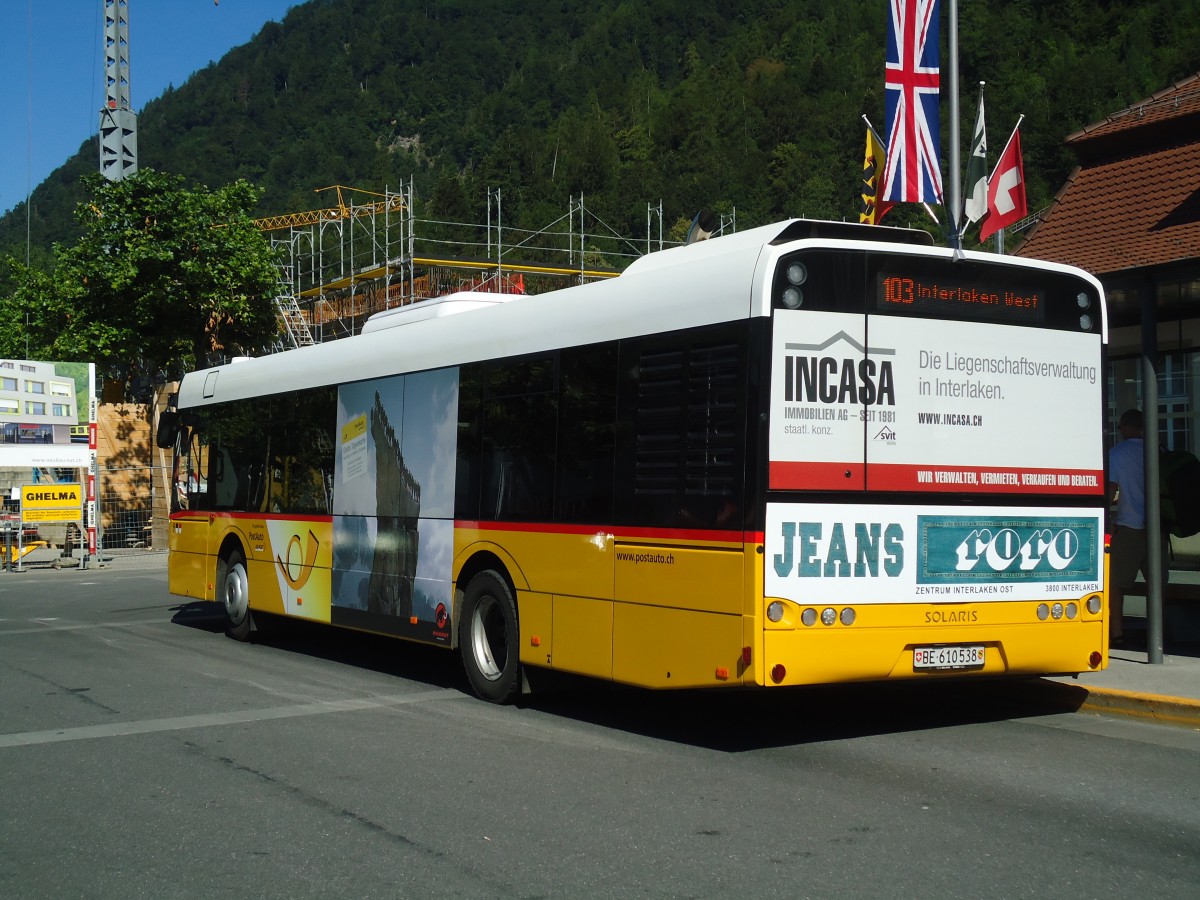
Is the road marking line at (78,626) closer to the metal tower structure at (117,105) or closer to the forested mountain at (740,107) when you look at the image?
the metal tower structure at (117,105)

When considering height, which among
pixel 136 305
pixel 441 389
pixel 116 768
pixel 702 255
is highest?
pixel 136 305

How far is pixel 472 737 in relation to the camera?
345 inches

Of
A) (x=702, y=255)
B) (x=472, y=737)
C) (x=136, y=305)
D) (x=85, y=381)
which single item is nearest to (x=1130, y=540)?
(x=702, y=255)

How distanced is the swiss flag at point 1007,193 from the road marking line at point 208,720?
9590 mm

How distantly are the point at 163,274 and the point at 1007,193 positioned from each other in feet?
96.6

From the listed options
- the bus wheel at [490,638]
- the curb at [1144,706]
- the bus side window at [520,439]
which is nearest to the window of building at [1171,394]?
the curb at [1144,706]

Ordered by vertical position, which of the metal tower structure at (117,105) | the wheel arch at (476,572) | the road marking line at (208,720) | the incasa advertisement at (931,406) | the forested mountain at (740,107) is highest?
the forested mountain at (740,107)

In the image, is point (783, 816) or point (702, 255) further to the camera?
point (702, 255)

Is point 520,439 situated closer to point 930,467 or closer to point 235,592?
point 930,467

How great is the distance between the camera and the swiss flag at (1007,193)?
1666 cm

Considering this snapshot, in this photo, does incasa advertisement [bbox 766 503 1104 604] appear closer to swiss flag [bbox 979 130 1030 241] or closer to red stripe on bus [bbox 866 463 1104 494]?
red stripe on bus [bbox 866 463 1104 494]

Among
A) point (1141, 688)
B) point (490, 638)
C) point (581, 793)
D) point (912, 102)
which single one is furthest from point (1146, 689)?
point (912, 102)

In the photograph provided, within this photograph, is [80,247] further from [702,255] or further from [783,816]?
[783,816]

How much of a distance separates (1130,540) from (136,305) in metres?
33.6
